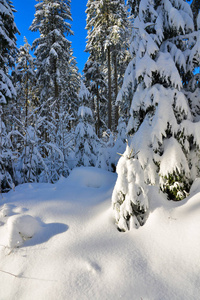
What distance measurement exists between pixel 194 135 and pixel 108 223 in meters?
2.46

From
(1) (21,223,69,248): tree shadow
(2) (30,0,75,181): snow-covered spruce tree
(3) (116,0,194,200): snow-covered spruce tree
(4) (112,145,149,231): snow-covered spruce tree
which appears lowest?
(1) (21,223,69,248): tree shadow

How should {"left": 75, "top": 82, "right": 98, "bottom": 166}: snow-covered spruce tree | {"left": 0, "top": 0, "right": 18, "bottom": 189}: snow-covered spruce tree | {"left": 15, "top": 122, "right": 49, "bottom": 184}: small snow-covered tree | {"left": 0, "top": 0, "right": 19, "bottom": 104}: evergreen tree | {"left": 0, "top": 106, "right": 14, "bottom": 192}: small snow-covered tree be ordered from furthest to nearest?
1. {"left": 75, "top": 82, "right": 98, "bottom": 166}: snow-covered spruce tree
2. {"left": 0, "top": 0, "right": 19, "bottom": 104}: evergreen tree
3. {"left": 15, "top": 122, "right": 49, "bottom": 184}: small snow-covered tree
4. {"left": 0, "top": 0, "right": 18, "bottom": 189}: snow-covered spruce tree
5. {"left": 0, "top": 106, "right": 14, "bottom": 192}: small snow-covered tree

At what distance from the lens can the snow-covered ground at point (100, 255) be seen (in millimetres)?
2243

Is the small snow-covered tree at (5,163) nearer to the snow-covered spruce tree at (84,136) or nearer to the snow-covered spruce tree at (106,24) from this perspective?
the snow-covered spruce tree at (84,136)

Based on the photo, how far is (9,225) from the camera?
11.0ft

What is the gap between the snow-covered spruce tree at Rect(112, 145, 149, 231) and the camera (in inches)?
126

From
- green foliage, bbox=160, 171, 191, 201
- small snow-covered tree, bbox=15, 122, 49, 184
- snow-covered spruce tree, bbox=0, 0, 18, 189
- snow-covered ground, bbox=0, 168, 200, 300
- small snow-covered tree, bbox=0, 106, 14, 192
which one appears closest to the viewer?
snow-covered ground, bbox=0, 168, 200, 300

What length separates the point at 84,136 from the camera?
8.80m

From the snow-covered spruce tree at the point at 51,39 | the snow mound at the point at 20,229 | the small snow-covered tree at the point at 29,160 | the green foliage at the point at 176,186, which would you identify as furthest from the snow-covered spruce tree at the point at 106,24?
the snow mound at the point at 20,229

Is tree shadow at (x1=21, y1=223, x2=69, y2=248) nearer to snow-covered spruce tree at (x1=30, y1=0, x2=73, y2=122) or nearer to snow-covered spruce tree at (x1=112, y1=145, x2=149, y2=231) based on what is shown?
snow-covered spruce tree at (x1=112, y1=145, x2=149, y2=231)

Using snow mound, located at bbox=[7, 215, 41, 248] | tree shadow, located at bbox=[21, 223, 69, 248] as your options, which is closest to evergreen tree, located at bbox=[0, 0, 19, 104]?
snow mound, located at bbox=[7, 215, 41, 248]

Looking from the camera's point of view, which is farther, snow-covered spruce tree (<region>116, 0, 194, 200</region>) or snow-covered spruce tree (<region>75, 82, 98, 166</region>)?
snow-covered spruce tree (<region>75, 82, 98, 166</region>)

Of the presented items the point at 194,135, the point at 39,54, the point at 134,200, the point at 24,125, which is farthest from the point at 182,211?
the point at 39,54

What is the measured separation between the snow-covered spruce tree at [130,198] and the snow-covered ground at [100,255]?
0.16 m
